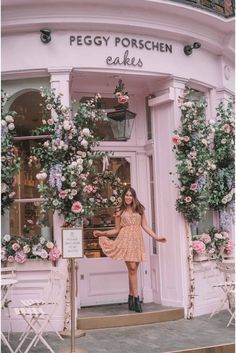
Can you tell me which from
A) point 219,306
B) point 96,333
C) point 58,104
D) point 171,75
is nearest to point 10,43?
point 58,104

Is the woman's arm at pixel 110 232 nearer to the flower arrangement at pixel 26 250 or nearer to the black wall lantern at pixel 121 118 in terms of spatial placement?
the flower arrangement at pixel 26 250

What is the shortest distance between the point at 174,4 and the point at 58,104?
2.36 m

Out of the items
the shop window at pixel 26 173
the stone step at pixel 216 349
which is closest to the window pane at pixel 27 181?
the shop window at pixel 26 173

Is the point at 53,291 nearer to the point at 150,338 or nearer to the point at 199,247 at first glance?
the point at 150,338

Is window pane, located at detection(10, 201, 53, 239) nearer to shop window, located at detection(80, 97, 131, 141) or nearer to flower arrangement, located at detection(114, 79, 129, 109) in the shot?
shop window, located at detection(80, 97, 131, 141)

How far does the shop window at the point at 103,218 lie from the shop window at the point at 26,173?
0.94m

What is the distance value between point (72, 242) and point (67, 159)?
5.26 feet

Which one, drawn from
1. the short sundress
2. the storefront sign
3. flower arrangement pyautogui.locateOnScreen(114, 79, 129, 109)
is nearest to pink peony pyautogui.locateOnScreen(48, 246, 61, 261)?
the short sundress

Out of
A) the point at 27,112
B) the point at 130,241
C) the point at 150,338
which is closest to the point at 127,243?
the point at 130,241

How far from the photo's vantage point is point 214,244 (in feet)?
26.2

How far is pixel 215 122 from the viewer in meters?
7.96

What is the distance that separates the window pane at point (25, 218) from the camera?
24.0ft

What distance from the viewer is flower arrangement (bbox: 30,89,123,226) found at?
262 inches

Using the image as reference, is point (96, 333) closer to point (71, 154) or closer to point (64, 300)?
point (64, 300)
